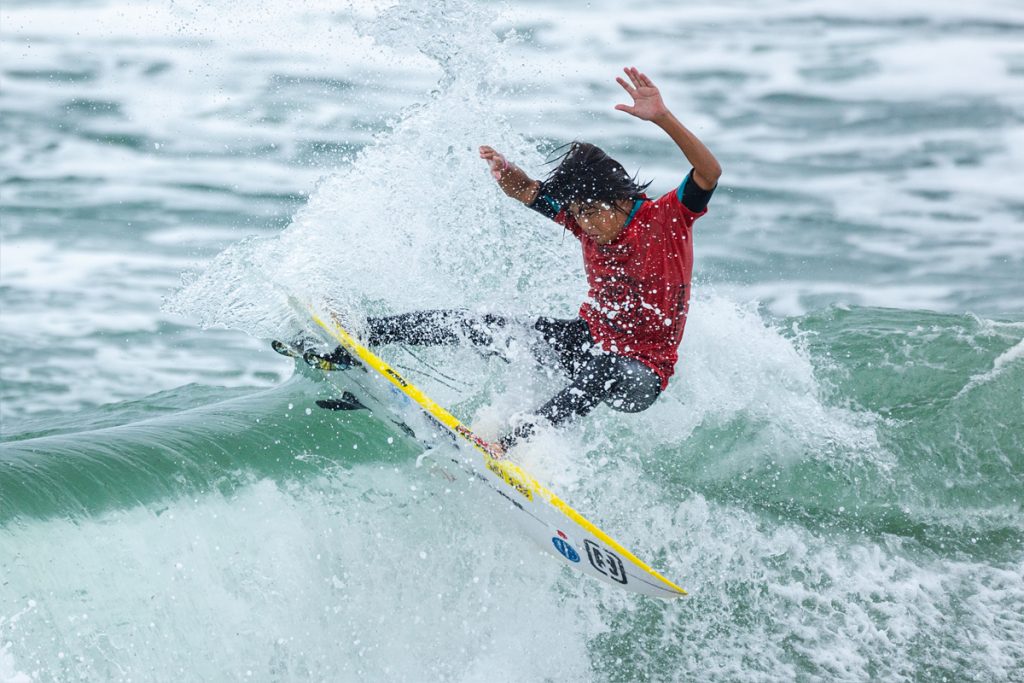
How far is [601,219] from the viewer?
184 inches

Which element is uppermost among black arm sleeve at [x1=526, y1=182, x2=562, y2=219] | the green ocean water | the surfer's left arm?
the surfer's left arm

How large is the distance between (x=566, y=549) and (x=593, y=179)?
1668 millimetres

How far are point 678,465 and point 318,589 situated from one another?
2079 millimetres

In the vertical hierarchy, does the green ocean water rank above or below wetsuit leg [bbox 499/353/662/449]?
below

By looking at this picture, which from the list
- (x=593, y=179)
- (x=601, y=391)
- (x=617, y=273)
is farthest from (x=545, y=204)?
(x=601, y=391)

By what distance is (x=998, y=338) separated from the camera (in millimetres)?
7410

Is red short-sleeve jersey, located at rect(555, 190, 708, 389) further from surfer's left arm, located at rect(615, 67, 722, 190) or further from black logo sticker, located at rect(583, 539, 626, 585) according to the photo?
black logo sticker, located at rect(583, 539, 626, 585)

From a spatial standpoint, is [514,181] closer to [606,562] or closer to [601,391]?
[601,391]

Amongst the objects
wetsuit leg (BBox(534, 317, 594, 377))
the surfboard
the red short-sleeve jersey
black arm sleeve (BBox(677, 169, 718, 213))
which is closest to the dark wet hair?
the red short-sleeve jersey

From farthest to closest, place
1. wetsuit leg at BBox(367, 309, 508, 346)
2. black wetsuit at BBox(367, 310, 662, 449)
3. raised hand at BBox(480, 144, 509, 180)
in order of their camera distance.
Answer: wetsuit leg at BBox(367, 309, 508, 346), raised hand at BBox(480, 144, 509, 180), black wetsuit at BBox(367, 310, 662, 449)

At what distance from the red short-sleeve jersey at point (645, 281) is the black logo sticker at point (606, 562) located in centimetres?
83

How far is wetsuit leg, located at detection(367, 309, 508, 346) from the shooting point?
5.17 meters

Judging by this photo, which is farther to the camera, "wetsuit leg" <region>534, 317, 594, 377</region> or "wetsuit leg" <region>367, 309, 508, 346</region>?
"wetsuit leg" <region>367, 309, 508, 346</region>

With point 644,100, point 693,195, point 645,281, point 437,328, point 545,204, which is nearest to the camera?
point 644,100
